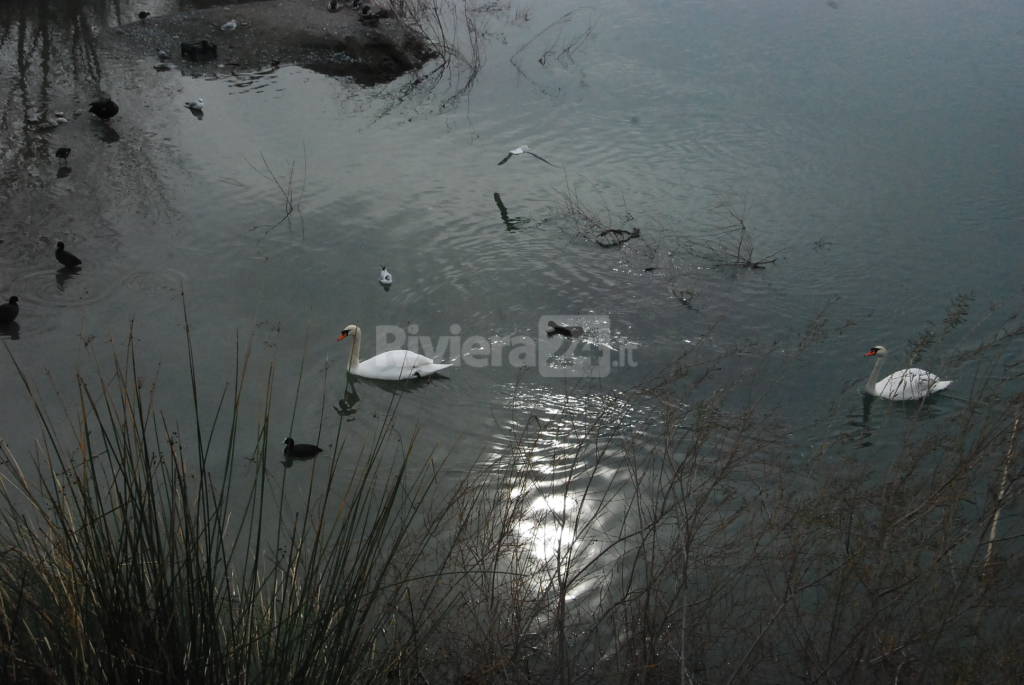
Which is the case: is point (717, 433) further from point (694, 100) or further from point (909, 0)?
point (909, 0)

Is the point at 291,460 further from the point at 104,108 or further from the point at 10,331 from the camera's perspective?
the point at 104,108

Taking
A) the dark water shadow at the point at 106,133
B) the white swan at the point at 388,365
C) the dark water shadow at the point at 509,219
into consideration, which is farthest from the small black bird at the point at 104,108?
the white swan at the point at 388,365

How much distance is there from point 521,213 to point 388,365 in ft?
9.22

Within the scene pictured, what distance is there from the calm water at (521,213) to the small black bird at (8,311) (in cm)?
15

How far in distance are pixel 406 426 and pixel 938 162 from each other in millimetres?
6914

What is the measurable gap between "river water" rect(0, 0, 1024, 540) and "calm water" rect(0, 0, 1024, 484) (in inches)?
1.3

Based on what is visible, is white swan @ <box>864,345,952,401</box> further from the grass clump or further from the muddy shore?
the muddy shore

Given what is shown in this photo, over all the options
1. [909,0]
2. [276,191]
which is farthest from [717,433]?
[909,0]

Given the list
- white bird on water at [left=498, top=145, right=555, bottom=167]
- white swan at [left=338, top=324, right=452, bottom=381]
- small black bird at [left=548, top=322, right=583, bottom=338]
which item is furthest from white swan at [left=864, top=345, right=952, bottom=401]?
white bird on water at [left=498, top=145, right=555, bottom=167]

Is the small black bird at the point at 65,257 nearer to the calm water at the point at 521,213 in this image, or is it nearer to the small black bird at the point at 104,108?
the calm water at the point at 521,213

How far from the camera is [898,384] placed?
5.69m

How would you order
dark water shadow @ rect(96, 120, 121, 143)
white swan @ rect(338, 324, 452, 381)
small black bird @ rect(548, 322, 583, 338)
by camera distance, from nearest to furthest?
1. white swan @ rect(338, 324, 452, 381)
2. small black bird @ rect(548, 322, 583, 338)
3. dark water shadow @ rect(96, 120, 121, 143)

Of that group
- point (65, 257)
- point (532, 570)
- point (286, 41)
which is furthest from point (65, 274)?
point (286, 41)

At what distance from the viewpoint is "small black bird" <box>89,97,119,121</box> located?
9.98 m
